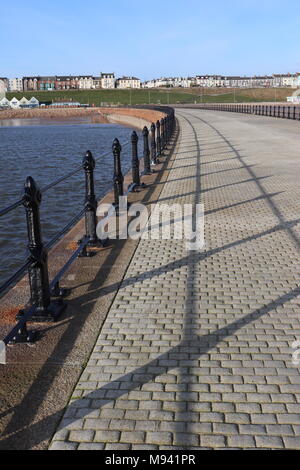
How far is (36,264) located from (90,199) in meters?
2.04

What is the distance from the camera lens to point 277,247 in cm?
605

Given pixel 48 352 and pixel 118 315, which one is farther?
pixel 118 315

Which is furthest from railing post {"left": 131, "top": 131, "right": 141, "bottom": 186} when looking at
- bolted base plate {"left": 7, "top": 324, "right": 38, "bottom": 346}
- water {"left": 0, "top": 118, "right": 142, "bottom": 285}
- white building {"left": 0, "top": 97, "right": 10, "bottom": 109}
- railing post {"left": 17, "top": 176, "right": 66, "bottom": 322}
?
white building {"left": 0, "top": 97, "right": 10, "bottom": 109}

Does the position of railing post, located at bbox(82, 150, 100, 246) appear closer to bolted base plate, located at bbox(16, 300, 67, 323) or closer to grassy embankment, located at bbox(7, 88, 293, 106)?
bolted base plate, located at bbox(16, 300, 67, 323)

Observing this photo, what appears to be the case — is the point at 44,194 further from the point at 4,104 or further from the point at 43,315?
the point at 4,104

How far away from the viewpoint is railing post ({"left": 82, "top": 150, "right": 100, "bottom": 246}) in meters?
5.85

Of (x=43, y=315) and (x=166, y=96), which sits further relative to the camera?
(x=166, y=96)

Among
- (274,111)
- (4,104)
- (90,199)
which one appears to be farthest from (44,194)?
(4,104)

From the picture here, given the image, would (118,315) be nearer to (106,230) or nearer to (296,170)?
(106,230)

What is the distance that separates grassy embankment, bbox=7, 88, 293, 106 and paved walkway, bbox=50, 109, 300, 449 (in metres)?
112

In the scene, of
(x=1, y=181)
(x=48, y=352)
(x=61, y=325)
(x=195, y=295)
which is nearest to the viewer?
(x=48, y=352)

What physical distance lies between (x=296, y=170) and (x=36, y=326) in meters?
8.92

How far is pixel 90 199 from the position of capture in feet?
19.5
